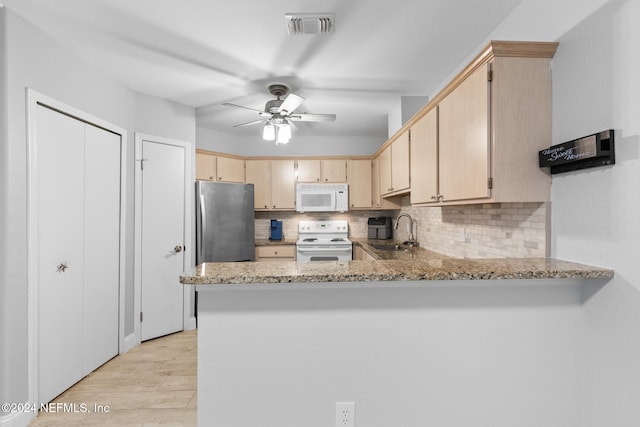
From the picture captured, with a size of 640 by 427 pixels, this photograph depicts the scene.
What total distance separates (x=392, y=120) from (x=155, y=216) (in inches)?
115

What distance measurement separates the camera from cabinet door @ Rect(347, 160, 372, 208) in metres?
4.47

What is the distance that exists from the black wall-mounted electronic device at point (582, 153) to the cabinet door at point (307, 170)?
3255mm

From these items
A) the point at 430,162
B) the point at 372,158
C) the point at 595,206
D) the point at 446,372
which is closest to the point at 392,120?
the point at 372,158

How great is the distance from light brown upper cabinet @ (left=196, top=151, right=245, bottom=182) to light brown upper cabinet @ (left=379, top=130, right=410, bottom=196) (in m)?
2.07

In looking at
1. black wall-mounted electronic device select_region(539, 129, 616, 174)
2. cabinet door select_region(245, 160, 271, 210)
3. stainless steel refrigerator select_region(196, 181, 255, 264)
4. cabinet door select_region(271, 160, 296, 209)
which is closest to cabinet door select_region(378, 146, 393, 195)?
cabinet door select_region(271, 160, 296, 209)

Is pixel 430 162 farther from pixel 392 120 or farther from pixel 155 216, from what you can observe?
pixel 155 216

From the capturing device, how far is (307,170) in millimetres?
4438

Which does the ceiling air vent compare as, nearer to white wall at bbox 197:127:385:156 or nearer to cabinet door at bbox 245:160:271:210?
cabinet door at bbox 245:160:271:210

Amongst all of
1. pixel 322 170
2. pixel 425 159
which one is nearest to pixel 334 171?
pixel 322 170

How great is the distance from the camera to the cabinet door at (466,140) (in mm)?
1493

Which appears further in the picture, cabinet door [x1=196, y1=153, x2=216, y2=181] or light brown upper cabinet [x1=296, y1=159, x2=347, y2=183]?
light brown upper cabinet [x1=296, y1=159, x2=347, y2=183]

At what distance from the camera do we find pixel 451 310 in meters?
1.33

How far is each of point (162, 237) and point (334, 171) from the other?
2515mm

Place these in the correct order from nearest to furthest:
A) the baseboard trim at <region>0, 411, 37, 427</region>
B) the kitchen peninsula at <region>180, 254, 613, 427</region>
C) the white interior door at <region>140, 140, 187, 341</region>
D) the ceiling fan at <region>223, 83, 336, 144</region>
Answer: the kitchen peninsula at <region>180, 254, 613, 427</region> → the baseboard trim at <region>0, 411, 37, 427</region> → the ceiling fan at <region>223, 83, 336, 144</region> → the white interior door at <region>140, 140, 187, 341</region>
